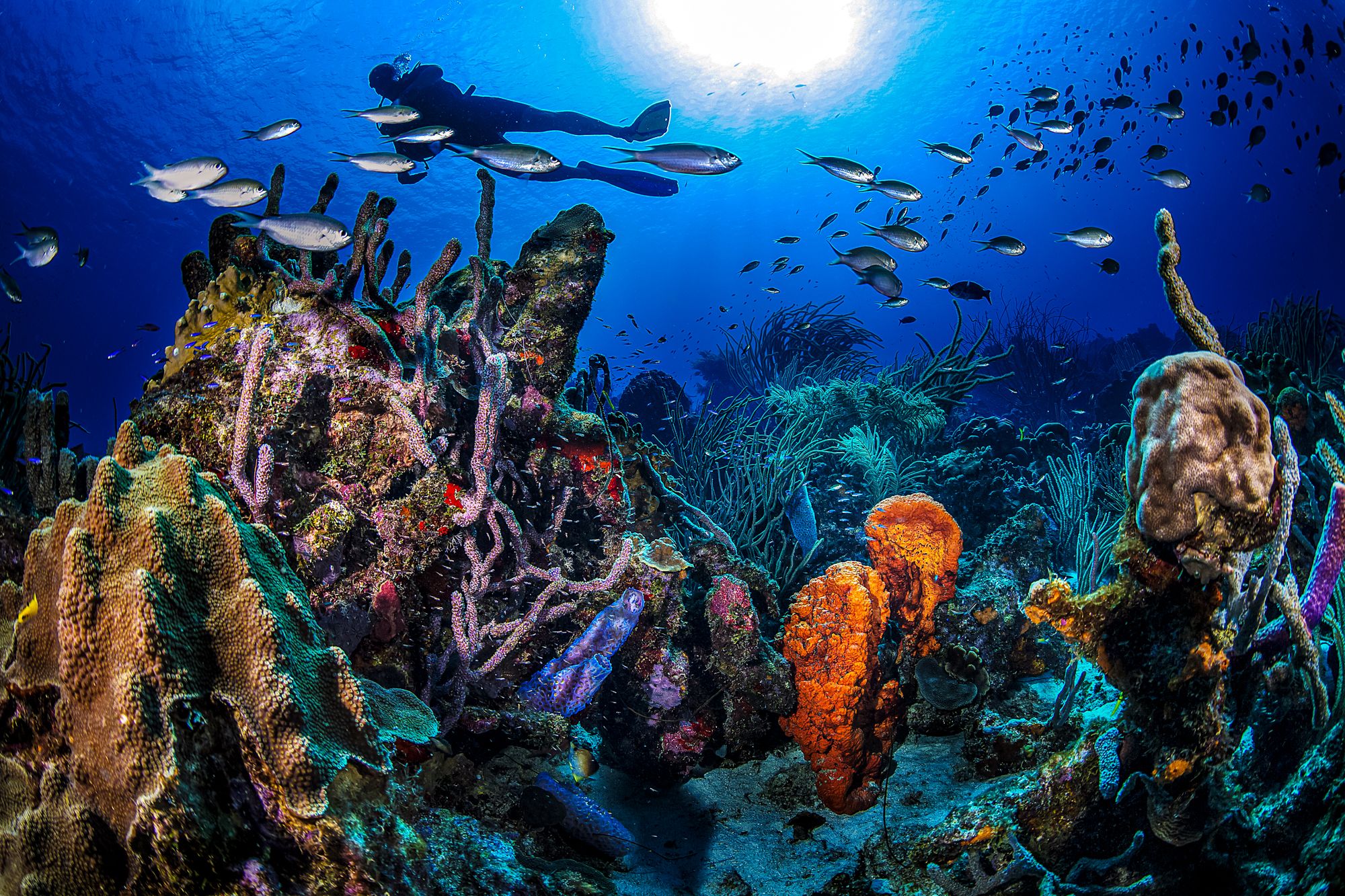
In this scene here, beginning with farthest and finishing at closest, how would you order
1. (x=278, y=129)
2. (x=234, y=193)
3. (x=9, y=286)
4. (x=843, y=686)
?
(x=9, y=286)
(x=278, y=129)
(x=234, y=193)
(x=843, y=686)

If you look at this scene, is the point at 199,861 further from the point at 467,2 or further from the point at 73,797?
the point at 467,2

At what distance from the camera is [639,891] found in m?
2.16

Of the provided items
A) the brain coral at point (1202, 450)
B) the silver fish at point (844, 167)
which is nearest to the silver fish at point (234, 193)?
the silver fish at point (844, 167)

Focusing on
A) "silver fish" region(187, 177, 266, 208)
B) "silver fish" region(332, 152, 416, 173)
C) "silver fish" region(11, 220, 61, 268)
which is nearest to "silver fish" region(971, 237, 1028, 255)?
"silver fish" region(332, 152, 416, 173)

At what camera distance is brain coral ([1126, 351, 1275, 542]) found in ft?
5.32

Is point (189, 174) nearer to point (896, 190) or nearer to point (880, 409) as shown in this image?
point (896, 190)

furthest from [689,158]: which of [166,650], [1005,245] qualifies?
[166,650]

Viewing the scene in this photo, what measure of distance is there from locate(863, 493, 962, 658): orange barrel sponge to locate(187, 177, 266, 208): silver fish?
4.75 metres

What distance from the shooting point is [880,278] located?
6273mm

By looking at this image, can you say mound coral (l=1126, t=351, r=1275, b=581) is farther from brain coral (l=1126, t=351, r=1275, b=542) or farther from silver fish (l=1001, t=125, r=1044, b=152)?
silver fish (l=1001, t=125, r=1044, b=152)

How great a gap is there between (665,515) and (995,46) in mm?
47180

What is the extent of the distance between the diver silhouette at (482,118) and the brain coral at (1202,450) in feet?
21.8

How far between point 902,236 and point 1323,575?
5384mm

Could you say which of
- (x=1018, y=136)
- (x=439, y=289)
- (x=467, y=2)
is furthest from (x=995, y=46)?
(x=439, y=289)
